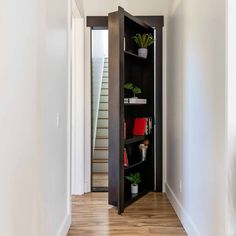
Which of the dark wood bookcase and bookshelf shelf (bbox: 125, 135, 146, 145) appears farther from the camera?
bookshelf shelf (bbox: 125, 135, 146, 145)

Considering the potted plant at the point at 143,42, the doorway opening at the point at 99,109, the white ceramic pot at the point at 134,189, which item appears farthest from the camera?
the doorway opening at the point at 99,109

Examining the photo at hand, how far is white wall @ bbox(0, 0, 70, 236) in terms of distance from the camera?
1394 millimetres

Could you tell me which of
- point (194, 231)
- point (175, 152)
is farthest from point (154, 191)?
point (194, 231)

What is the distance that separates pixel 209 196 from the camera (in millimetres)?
2213

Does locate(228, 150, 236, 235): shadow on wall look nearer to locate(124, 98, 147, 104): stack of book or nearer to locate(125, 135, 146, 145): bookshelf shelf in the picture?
locate(125, 135, 146, 145): bookshelf shelf

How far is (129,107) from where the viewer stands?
13.9ft

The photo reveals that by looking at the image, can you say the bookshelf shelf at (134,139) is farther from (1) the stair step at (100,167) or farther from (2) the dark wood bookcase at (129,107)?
(1) the stair step at (100,167)

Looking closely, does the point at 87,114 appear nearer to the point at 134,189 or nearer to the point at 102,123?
the point at 102,123

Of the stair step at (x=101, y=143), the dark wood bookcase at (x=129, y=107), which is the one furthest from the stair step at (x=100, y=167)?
the dark wood bookcase at (x=129, y=107)

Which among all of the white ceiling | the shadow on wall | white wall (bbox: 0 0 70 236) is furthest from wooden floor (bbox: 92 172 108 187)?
the shadow on wall

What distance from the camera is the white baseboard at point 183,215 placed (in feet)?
8.68

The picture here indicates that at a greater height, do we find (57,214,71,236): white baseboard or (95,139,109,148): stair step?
(95,139,109,148): stair step

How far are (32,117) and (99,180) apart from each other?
3117 mm

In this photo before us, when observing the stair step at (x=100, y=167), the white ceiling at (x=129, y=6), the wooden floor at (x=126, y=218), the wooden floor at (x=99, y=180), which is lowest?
the wooden floor at (x=126, y=218)
